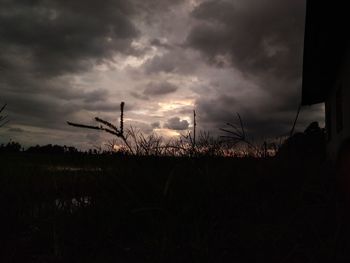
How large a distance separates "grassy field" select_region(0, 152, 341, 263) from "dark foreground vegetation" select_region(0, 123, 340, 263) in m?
0.01

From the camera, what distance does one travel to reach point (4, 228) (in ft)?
14.8

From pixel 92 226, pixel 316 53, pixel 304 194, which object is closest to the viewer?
pixel 92 226

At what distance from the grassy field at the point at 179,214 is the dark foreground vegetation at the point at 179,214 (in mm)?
10

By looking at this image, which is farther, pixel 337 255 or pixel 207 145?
pixel 207 145

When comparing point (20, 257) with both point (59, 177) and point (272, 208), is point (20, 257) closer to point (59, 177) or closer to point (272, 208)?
point (59, 177)

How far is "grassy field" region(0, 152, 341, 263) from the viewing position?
3.39m

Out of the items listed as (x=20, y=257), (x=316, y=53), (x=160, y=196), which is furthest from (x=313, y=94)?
(x=20, y=257)

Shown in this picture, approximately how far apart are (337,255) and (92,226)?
228 cm

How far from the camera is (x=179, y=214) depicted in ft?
12.5

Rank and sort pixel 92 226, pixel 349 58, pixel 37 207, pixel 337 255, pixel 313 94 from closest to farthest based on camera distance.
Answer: pixel 337 255, pixel 92 226, pixel 37 207, pixel 349 58, pixel 313 94

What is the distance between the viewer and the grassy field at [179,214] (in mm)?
3393

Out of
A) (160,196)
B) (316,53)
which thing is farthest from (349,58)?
(160,196)

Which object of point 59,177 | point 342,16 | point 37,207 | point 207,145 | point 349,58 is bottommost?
point 37,207

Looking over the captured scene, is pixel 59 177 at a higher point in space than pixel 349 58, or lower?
lower
